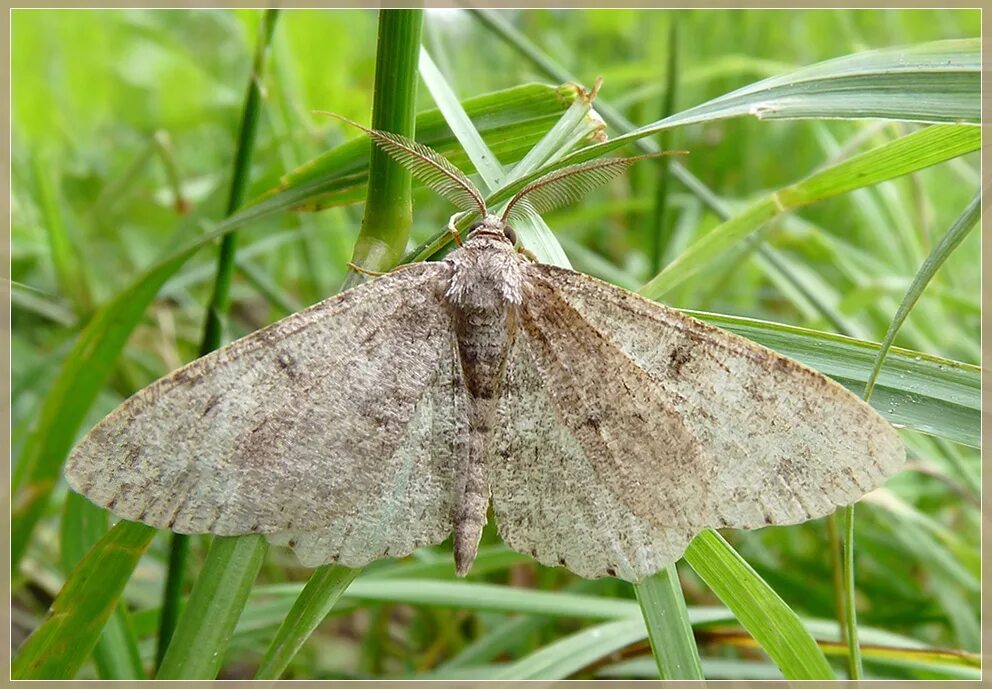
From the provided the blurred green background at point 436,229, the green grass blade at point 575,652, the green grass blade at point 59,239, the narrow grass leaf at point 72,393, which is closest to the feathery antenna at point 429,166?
the blurred green background at point 436,229

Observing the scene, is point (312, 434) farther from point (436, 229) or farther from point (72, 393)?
point (436, 229)

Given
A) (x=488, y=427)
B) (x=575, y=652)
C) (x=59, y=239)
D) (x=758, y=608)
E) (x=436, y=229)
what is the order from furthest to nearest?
(x=436, y=229) < (x=59, y=239) < (x=575, y=652) < (x=488, y=427) < (x=758, y=608)

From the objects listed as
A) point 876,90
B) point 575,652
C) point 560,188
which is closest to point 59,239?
point 560,188

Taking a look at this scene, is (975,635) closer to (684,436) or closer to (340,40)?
(684,436)

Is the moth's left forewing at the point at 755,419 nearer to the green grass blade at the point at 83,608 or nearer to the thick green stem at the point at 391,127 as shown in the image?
the thick green stem at the point at 391,127

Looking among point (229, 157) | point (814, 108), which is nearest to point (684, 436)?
point (814, 108)
